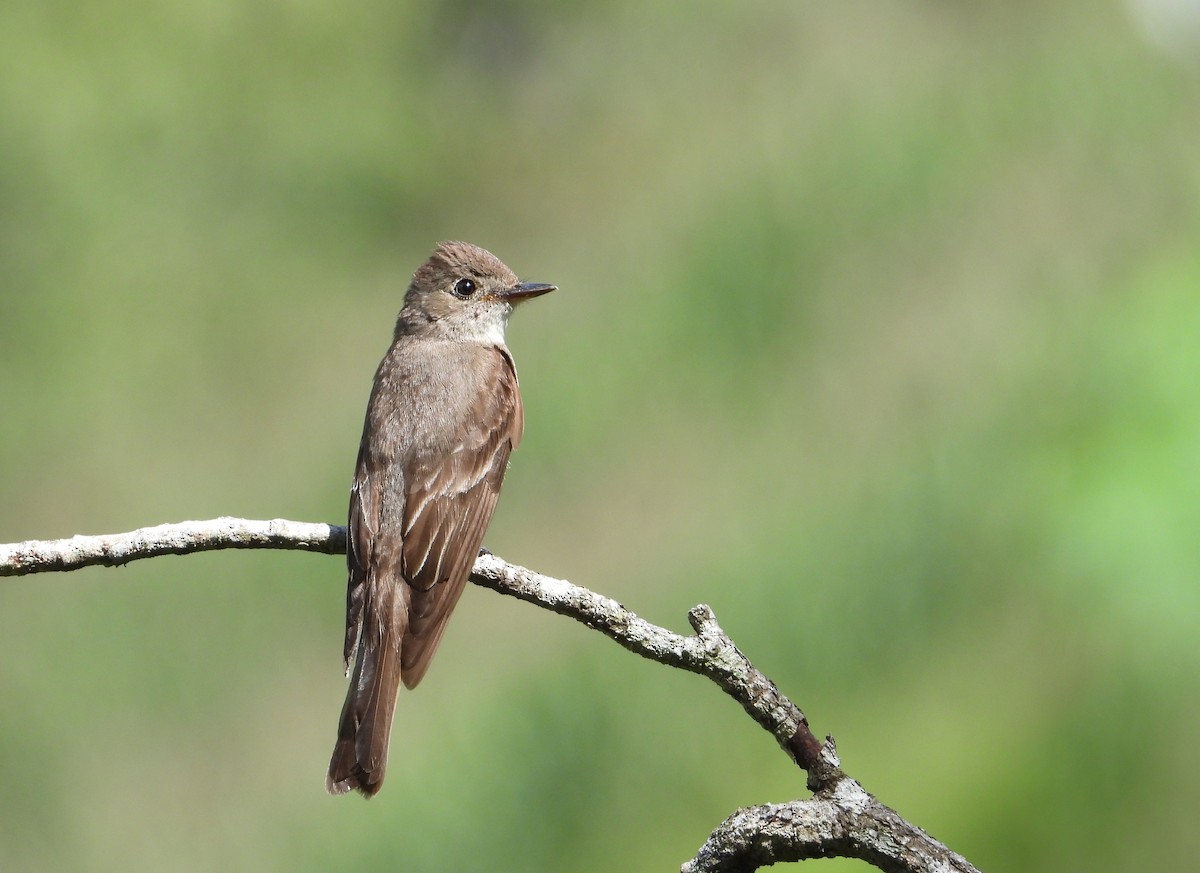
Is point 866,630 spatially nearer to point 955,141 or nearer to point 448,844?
point 448,844

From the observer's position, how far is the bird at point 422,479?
3.51 meters

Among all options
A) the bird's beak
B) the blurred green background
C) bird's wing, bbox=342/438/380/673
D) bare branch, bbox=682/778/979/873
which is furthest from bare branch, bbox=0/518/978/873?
the blurred green background

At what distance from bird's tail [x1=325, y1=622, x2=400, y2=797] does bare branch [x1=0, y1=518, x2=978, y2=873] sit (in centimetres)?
46

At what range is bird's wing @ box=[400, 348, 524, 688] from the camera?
3602 millimetres

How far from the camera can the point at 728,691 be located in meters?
2.47

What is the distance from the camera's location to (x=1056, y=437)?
245 inches

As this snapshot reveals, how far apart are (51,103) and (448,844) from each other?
7.91 meters

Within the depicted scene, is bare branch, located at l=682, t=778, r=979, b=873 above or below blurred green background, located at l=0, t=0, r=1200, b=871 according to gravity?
below

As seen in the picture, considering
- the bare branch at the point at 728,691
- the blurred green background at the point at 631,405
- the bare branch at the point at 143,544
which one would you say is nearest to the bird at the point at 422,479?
the bare branch at the point at 728,691

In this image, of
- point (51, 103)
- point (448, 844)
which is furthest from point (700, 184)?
point (448, 844)

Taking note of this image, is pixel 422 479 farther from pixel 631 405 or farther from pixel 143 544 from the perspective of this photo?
pixel 631 405

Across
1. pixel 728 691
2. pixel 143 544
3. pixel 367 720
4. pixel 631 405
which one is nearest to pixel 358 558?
pixel 367 720

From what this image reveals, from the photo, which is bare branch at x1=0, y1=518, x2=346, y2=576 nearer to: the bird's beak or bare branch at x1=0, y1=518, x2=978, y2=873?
bare branch at x1=0, y1=518, x2=978, y2=873

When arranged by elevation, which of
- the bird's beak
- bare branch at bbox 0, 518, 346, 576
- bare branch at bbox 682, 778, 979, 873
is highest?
the bird's beak
